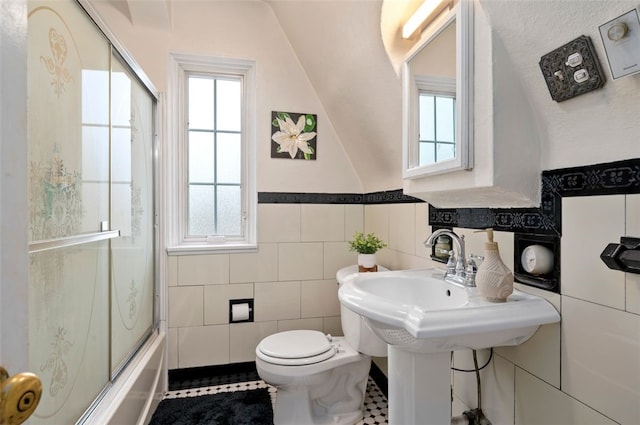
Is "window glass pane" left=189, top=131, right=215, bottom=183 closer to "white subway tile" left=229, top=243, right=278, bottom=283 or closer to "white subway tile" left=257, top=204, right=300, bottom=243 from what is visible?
"white subway tile" left=257, top=204, right=300, bottom=243

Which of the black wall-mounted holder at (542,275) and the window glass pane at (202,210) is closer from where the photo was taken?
the black wall-mounted holder at (542,275)

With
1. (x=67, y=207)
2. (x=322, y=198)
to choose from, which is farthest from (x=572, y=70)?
(x=322, y=198)

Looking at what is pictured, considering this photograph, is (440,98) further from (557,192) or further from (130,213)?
(130,213)

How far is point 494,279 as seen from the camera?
0.89m

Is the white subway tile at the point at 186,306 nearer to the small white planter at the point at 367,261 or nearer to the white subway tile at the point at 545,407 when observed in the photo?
the small white planter at the point at 367,261

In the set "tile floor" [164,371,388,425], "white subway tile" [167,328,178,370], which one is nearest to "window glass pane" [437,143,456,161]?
"tile floor" [164,371,388,425]

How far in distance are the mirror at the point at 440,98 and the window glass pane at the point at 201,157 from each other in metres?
1.35

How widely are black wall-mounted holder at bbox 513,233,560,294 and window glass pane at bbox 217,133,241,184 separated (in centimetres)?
170

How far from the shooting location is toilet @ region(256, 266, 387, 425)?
4.95 ft

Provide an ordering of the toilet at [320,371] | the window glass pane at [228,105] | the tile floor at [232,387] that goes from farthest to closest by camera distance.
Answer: the window glass pane at [228,105] → the tile floor at [232,387] → the toilet at [320,371]

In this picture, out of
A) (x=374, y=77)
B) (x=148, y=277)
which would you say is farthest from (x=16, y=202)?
(x=148, y=277)

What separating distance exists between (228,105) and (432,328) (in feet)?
6.41

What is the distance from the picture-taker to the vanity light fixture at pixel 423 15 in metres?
1.15

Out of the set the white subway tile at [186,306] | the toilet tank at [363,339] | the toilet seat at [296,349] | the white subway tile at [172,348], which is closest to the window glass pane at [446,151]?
the toilet tank at [363,339]
